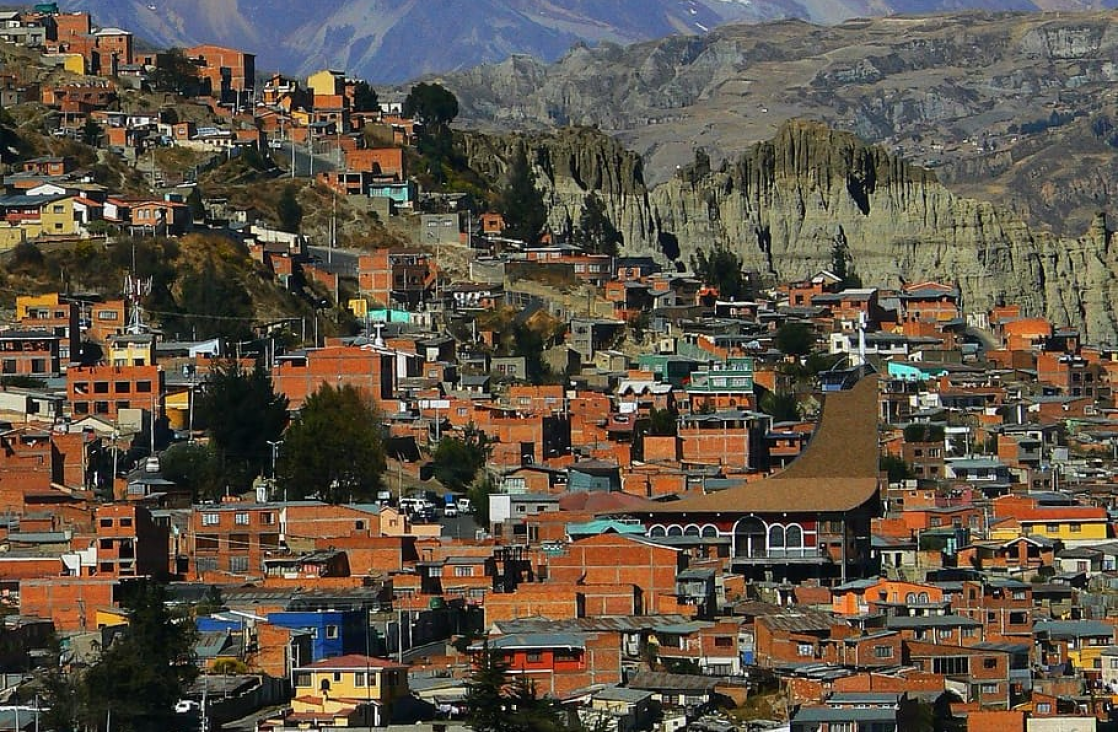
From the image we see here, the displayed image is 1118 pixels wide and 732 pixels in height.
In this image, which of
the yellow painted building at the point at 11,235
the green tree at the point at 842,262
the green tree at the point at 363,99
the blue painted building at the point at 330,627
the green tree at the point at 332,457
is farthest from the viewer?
the green tree at the point at 363,99

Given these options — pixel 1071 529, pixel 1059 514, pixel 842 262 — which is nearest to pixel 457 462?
pixel 1059 514

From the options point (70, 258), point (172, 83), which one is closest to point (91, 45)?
point (172, 83)

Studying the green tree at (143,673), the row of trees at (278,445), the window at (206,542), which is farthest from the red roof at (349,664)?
the row of trees at (278,445)

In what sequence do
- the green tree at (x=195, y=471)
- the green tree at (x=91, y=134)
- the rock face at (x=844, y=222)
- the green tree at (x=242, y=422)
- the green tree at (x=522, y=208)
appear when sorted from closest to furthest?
the green tree at (x=195, y=471), the green tree at (x=242, y=422), the green tree at (x=91, y=134), the green tree at (x=522, y=208), the rock face at (x=844, y=222)

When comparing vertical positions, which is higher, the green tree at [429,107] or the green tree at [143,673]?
the green tree at [429,107]

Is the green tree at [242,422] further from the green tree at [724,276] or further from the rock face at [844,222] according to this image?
the rock face at [844,222]

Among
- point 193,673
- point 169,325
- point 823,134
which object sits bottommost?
point 193,673

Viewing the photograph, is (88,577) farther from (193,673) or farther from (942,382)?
(942,382)
